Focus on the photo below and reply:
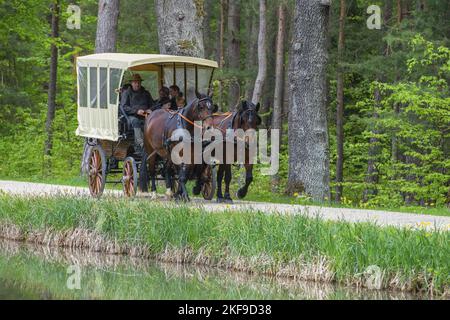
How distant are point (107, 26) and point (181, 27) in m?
5.00

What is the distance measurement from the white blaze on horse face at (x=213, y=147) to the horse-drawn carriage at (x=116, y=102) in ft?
1.93

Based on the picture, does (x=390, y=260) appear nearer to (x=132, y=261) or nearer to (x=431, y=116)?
(x=132, y=261)

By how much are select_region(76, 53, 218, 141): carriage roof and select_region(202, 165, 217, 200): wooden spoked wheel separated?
5.94 ft

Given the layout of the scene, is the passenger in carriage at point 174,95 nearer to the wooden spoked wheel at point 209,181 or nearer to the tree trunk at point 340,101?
the wooden spoked wheel at point 209,181

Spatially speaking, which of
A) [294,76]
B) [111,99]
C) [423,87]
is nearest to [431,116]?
[423,87]

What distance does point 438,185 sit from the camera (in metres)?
24.8

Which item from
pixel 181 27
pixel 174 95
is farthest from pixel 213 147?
pixel 181 27

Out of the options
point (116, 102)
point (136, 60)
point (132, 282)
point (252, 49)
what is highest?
point (252, 49)

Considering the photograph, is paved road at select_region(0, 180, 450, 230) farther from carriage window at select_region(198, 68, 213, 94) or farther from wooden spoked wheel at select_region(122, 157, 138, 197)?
carriage window at select_region(198, 68, 213, 94)

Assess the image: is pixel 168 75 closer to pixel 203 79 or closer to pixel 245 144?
pixel 203 79

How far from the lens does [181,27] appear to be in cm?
2131

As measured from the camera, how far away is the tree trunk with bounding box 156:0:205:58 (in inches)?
838

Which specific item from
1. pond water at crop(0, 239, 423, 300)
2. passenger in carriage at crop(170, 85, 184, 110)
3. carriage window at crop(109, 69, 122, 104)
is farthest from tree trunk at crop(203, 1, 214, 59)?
pond water at crop(0, 239, 423, 300)

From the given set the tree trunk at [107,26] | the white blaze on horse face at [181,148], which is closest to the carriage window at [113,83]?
the white blaze on horse face at [181,148]
